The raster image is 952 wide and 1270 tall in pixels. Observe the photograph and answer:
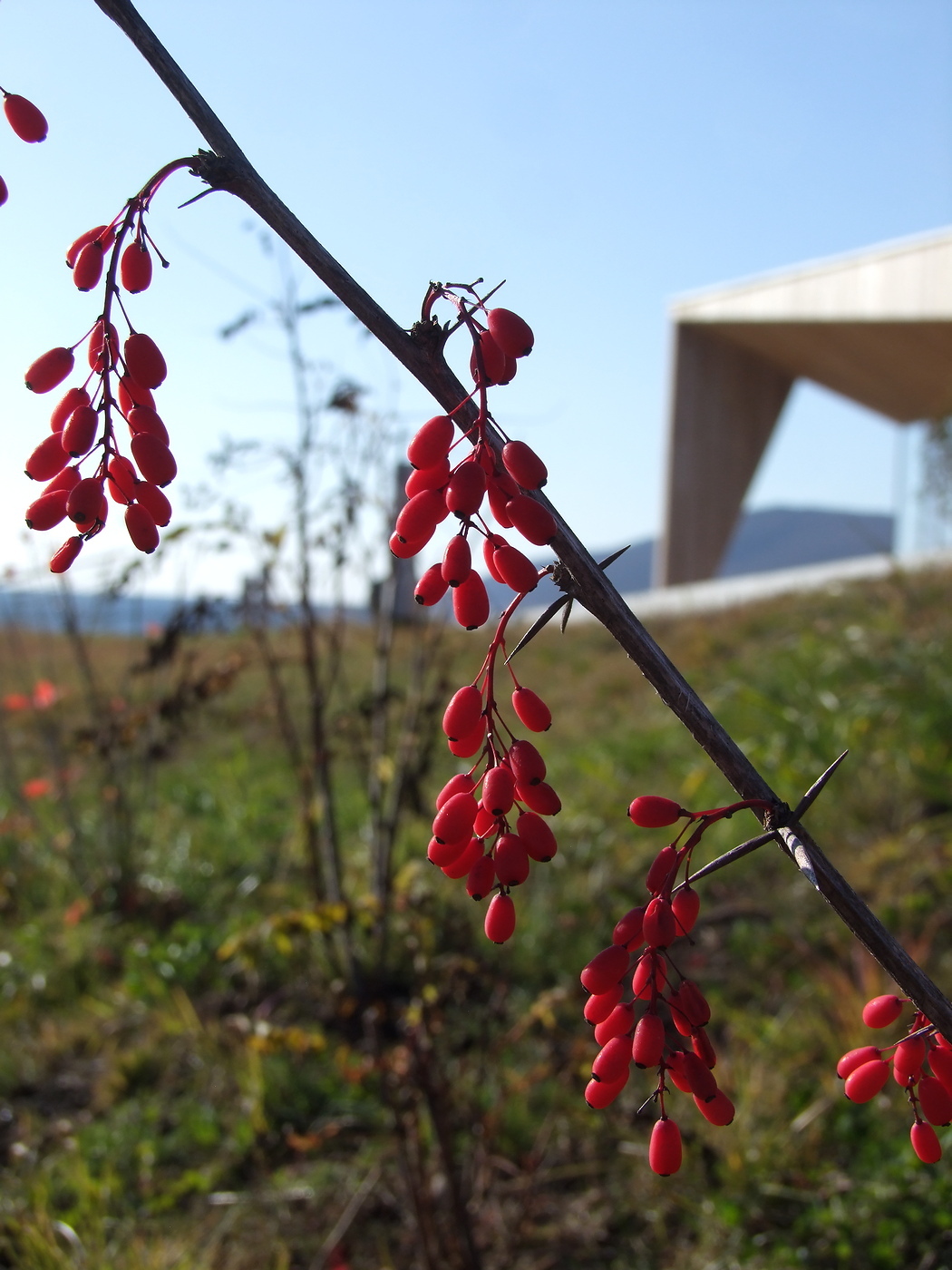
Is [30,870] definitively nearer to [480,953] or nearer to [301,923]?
[480,953]

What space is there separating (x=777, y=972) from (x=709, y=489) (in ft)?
53.9

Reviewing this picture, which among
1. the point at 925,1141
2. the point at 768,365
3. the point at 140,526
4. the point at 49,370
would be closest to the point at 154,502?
the point at 140,526

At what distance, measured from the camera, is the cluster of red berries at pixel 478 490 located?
611mm

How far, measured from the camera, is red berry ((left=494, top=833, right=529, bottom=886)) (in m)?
0.69

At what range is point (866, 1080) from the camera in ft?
2.60

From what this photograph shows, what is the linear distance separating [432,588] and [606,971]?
282mm

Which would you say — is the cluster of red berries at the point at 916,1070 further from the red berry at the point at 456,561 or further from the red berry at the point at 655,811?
the red berry at the point at 456,561

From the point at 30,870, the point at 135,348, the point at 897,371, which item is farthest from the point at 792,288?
the point at 135,348

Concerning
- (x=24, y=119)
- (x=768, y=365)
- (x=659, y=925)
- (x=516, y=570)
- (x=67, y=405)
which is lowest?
(x=659, y=925)

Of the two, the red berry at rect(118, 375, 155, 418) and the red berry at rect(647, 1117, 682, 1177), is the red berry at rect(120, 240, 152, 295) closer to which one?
the red berry at rect(118, 375, 155, 418)

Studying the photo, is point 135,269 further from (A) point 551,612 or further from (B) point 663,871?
(B) point 663,871

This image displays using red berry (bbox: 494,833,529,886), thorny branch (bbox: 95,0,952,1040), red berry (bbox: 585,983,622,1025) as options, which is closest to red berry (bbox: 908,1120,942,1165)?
thorny branch (bbox: 95,0,952,1040)

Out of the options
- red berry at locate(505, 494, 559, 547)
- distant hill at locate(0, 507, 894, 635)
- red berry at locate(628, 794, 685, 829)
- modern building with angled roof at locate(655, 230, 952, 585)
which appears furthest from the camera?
modern building with angled roof at locate(655, 230, 952, 585)

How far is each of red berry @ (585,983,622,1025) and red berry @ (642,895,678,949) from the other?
0.07 metres
